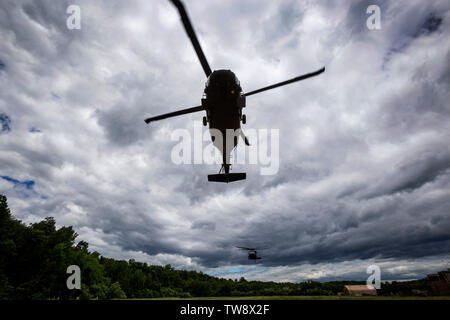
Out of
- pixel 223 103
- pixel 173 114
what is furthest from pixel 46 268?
pixel 223 103

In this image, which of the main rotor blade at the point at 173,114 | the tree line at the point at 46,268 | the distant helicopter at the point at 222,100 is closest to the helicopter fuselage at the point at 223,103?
the distant helicopter at the point at 222,100

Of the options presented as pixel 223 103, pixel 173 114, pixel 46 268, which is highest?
pixel 223 103

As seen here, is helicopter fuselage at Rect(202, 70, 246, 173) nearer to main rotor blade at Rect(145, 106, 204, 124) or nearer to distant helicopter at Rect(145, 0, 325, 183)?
distant helicopter at Rect(145, 0, 325, 183)

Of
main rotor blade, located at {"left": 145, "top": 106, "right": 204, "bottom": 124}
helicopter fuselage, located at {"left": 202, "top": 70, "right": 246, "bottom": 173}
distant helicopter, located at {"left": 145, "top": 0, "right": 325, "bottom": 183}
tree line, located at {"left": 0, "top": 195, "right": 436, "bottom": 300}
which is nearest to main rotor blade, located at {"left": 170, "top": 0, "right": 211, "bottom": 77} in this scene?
distant helicopter, located at {"left": 145, "top": 0, "right": 325, "bottom": 183}

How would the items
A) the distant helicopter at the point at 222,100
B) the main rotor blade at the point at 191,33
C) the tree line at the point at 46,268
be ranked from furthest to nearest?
the tree line at the point at 46,268 → the distant helicopter at the point at 222,100 → the main rotor blade at the point at 191,33

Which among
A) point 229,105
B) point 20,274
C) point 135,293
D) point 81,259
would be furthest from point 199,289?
point 229,105

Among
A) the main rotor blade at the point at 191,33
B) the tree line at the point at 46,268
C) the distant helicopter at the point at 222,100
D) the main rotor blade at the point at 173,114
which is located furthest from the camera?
the tree line at the point at 46,268

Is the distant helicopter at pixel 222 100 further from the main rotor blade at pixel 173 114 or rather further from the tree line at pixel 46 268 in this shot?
the tree line at pixel 46 268

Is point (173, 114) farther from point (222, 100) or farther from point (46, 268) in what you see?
point (46, 268)

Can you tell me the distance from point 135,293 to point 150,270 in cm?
3192

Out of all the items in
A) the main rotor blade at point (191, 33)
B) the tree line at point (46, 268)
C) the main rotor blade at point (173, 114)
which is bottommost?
the tree line at point (46, 268)

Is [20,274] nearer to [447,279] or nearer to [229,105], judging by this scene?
[229,105]
